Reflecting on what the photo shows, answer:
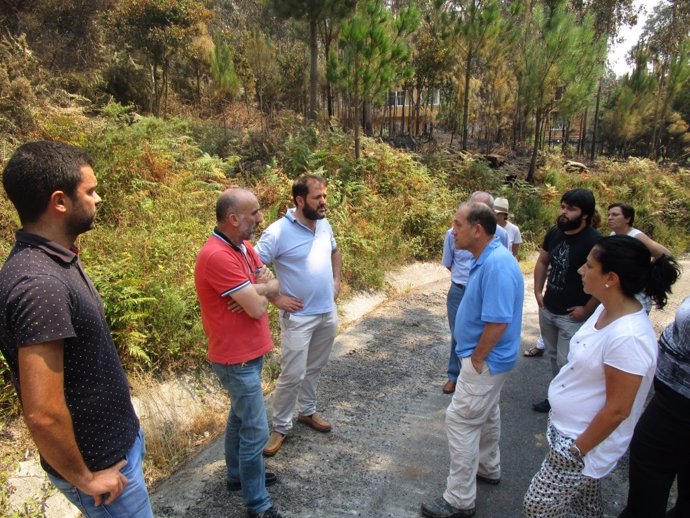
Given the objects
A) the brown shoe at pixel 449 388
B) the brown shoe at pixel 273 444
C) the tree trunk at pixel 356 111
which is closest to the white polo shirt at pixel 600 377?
the brown shoe at pixel 273 444

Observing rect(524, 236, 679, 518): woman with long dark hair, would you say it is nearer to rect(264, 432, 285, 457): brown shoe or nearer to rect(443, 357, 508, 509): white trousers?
rect(443, 357, 508, 509): white trousers

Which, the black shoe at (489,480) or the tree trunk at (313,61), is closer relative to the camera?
the black shoe at (489,480)

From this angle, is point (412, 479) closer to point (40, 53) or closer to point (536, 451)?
point (536, 451)

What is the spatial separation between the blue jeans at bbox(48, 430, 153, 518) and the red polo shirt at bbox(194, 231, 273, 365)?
734mm

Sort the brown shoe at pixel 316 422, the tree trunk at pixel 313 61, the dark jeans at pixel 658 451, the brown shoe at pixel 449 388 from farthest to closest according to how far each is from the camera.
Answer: the tree trunk at pixel 313 61, the brown shoe at pixel 449 388, the brown shoe at pixel 316 422, the dark jeans at pixel 658 451

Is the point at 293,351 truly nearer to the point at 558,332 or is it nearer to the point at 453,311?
the point at 453,311

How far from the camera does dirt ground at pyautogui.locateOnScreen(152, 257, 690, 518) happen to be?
2951 millimetres

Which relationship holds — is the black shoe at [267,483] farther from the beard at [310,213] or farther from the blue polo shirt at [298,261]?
the beard at [310,213]

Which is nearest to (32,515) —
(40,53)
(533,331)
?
(533,331)

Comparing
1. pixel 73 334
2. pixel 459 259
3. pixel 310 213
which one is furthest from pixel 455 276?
pixel 73 334

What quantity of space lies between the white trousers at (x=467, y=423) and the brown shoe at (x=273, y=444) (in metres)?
1.25

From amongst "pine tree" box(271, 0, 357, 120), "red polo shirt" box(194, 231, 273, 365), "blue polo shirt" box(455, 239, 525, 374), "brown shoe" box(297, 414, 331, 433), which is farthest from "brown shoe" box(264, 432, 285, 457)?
"pine tree" box(271, 0, 357, 120)

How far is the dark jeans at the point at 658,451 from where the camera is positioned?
216 cm

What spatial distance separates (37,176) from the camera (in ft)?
4.88
